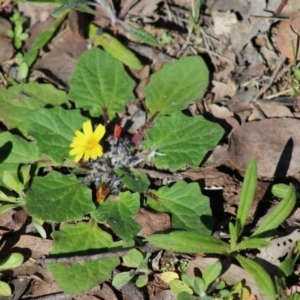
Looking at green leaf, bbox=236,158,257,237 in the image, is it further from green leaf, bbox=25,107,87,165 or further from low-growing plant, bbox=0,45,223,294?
green leaf, bbox=25,107,87,165

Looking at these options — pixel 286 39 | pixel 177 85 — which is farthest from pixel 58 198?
pixel 286 39

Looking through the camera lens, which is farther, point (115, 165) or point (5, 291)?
point (115, 165)

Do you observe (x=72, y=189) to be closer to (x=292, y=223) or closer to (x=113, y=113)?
(x=113, y=113)

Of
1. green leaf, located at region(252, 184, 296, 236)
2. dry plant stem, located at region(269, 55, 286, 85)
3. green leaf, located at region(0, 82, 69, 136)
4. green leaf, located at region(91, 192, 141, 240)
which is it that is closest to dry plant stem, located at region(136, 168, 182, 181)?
green leaf, located at region(91, 192, 141, 240)

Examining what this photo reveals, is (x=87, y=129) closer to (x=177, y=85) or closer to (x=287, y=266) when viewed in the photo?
(x=177, y=85)

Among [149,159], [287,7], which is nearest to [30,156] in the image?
[149,159]

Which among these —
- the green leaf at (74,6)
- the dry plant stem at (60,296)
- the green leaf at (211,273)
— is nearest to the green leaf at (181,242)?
the green leaf at (211,273)
